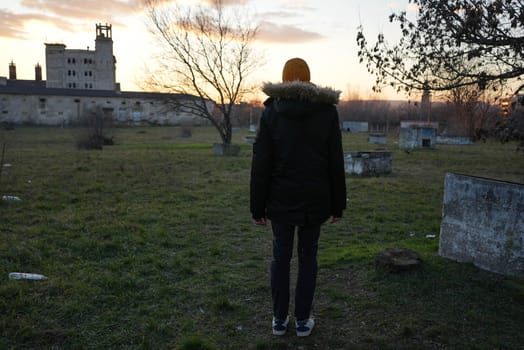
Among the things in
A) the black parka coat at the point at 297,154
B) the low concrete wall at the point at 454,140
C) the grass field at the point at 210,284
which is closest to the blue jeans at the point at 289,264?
the black parka coat at the point at 297,154

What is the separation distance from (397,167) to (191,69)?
1345 centimetres

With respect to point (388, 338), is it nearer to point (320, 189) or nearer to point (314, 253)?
point (314, 253)

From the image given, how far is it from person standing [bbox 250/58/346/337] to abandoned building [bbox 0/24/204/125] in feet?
169

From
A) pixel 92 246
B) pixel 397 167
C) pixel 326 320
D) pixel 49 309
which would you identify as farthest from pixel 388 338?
pixel 397 167

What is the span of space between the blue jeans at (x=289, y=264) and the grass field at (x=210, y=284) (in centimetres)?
25

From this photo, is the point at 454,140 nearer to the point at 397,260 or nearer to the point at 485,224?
the point at 485,224

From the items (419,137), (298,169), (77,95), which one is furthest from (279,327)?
(77,95)

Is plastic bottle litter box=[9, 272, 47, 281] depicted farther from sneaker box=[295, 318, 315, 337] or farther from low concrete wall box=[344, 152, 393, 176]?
low concrete wall box=[344, 152, 393, 176]

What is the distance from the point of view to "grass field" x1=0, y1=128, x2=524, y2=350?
126 inches

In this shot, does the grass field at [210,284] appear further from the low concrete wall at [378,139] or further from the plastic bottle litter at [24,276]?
the low concrete wall at [378,139]

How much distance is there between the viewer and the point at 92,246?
17.8 feet

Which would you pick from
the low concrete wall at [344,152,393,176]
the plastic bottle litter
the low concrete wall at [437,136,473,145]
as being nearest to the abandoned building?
the low concrete wall at [437,136,473,145]

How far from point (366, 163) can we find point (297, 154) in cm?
1032

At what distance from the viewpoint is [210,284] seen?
433 centimetres
